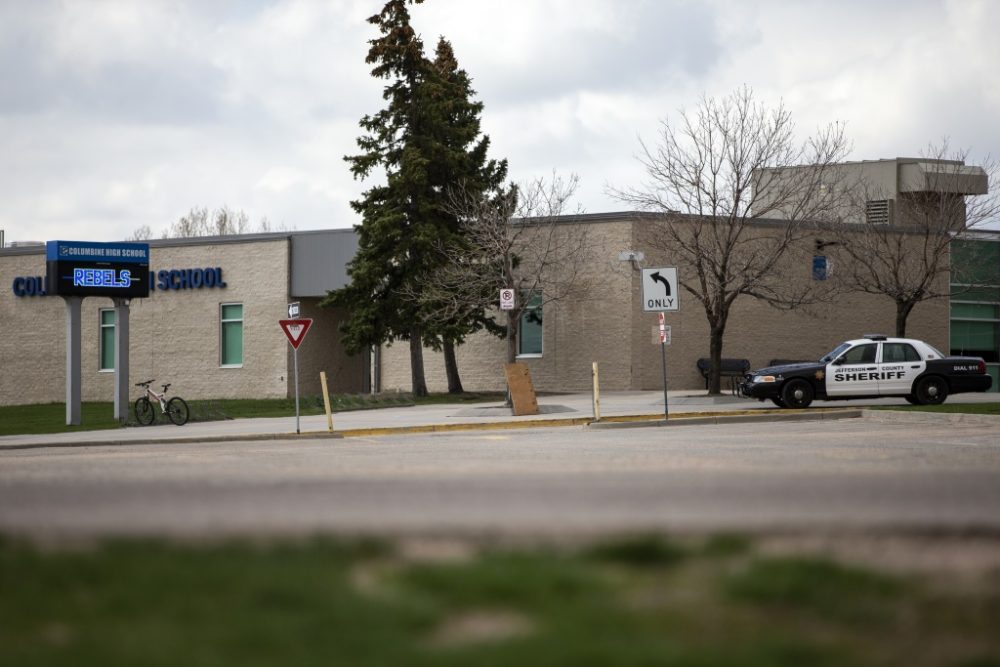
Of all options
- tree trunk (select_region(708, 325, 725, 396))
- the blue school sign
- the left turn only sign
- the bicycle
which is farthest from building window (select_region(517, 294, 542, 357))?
the left turn only sign

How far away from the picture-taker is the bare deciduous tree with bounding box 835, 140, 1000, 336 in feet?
125

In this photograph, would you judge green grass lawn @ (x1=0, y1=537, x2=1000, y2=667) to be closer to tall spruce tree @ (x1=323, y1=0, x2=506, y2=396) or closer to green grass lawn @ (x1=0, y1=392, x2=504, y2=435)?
green grass lawn @ (x1=0, y1=392, x2=504, y2=435)

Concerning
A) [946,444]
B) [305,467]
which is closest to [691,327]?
[946,444]

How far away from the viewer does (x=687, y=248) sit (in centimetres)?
3328

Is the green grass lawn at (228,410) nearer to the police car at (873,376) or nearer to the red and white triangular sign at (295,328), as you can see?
the red and white triangular sign at (295,328)

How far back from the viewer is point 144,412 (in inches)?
1266

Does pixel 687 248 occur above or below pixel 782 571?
above

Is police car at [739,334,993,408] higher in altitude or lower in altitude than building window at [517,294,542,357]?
lower

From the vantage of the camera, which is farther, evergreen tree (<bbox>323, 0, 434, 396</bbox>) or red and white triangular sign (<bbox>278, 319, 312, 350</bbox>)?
evergreen tree (<bbox>323, 0, 434, 396</bbox>)

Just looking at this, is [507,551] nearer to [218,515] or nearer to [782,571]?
[782,571]

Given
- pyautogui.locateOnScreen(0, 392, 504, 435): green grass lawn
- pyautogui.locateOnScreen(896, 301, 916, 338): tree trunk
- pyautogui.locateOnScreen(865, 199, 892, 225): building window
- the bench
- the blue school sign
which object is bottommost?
pyautogui.locateOnScreen(0, 392, 504, 435): green grass lawn

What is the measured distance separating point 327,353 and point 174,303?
6.30 m

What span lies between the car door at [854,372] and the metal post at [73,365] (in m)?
19.1

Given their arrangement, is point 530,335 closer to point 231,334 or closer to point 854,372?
point 231,334
